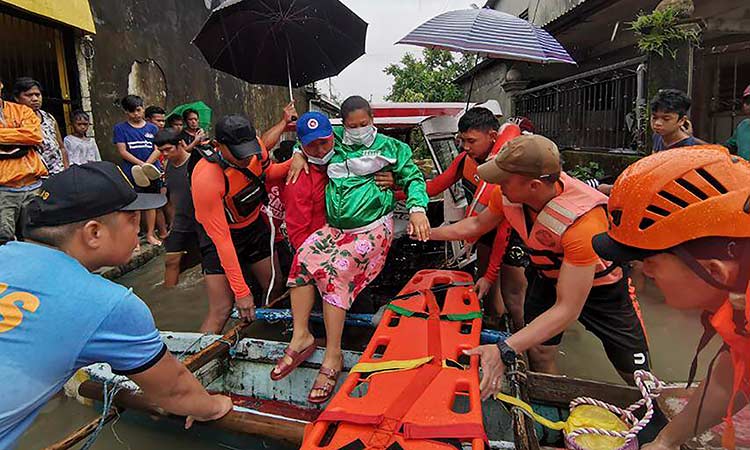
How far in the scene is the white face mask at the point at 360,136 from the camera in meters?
3.20

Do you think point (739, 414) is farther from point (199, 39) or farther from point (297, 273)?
point (199, 39)

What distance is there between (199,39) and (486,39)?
7.97 feet

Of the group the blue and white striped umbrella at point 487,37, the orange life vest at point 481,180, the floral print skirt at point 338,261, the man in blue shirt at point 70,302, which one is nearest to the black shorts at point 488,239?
the orange life vest at point 481,180

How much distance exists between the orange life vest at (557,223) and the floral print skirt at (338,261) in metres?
0.88

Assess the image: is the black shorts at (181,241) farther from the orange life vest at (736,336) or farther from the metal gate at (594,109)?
the metal gate at (594,109)

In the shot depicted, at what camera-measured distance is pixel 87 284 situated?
158cm

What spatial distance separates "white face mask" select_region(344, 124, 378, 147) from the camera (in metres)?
3.20

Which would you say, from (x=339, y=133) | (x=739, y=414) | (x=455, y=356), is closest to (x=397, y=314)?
(x=455, y=356)

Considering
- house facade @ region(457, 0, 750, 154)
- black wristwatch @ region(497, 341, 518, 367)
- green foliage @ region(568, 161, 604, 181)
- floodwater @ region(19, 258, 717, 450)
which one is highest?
house facade @ region(457, 0, 750, 154)

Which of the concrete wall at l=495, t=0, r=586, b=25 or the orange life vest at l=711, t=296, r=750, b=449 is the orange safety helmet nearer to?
the orange life vest at l=711, t=296, r=750, b=449

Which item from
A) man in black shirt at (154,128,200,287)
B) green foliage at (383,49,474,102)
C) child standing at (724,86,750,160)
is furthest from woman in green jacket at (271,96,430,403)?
green foliage at (383,49,474,102)

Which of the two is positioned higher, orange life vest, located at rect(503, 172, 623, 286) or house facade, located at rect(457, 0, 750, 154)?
house facade, located at rect(457, 0, 750, 154)

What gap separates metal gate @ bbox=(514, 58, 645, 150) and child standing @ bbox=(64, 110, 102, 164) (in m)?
6.83

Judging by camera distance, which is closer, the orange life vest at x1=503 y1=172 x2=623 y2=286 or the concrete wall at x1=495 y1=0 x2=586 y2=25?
the orange life vest at x1=503 y1=172 x2=623 y2=286
